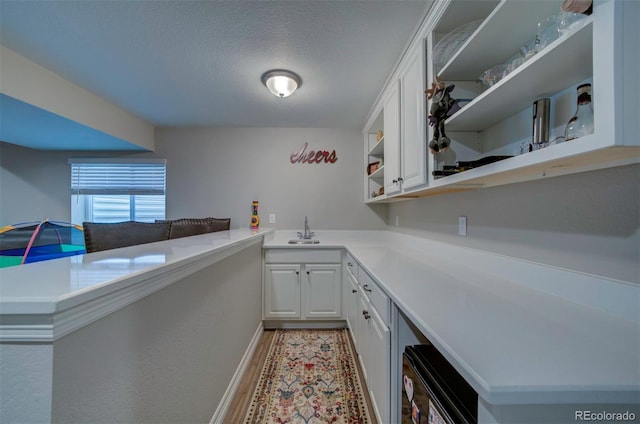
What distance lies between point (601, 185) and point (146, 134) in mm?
3960

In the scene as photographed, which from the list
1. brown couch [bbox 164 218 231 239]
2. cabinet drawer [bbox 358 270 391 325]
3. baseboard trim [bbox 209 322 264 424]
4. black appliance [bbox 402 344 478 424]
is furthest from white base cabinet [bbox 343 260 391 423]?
brown couch [bbox 164 218 231 239]

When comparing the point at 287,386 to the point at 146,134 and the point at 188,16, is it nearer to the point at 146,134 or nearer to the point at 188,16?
the point at 188,16

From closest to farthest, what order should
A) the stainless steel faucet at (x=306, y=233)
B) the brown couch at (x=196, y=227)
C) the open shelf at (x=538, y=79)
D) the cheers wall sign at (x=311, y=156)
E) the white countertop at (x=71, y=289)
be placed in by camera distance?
the white countertop at (x=71, y=289)
the open shelf at (x=538, y=79)
the brown couch at (x=196, y=227)
the stainless steel faucet at (x=306, y=233)
the cheers wall sign at (x=311, y=156)

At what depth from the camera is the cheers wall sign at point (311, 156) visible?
3.15 metres

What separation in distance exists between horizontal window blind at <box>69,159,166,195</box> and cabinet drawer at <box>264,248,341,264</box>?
187cm

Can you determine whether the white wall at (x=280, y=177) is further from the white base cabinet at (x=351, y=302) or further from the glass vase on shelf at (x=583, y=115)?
the glass vase on shelf at (x=583, y=115)

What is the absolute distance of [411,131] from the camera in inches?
60.5

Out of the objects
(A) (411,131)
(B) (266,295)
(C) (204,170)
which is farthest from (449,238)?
(C) (204,170)

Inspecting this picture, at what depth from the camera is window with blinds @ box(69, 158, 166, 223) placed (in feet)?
10.5

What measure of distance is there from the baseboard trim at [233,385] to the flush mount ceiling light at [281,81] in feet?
Result: 7.02

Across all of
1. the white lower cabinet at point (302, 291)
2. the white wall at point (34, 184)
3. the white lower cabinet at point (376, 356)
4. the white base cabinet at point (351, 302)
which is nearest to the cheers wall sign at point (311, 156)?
the white lower cabinet at point (302, 291)

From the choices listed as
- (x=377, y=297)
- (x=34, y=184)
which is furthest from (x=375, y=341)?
(x=34, y=184)

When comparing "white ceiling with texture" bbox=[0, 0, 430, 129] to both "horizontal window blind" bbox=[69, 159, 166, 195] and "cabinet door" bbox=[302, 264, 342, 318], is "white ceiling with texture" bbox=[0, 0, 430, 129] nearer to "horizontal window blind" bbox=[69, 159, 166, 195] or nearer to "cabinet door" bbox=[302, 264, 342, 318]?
"horizontal window blind" bbox=[69, 159, 166, 195]

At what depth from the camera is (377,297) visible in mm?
1285
